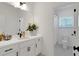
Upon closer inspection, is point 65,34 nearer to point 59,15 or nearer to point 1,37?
point 59,15

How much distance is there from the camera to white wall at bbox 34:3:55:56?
1780 mm

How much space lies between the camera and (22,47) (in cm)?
172

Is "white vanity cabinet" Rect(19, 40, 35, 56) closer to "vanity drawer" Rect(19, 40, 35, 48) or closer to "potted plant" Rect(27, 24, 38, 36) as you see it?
"vanity drawer" Rect(19, 40, 35, 48)

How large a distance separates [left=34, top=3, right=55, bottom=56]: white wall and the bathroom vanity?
0.10 metres

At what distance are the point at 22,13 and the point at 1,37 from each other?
51cm

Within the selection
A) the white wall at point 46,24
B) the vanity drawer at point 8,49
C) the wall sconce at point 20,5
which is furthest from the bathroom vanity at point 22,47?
the wall sconce at point 20,5

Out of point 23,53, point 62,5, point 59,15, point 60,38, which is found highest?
point 62,5

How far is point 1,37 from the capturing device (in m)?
1.74

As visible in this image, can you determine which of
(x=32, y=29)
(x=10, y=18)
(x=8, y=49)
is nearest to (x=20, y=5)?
(x=10, y=18)

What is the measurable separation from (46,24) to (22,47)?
478 millimetres

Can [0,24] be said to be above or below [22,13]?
below

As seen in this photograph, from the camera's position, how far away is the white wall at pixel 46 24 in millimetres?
1780

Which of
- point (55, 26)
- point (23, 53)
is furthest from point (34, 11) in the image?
point (23, 53)

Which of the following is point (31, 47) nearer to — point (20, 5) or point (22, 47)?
point (22, 47)
